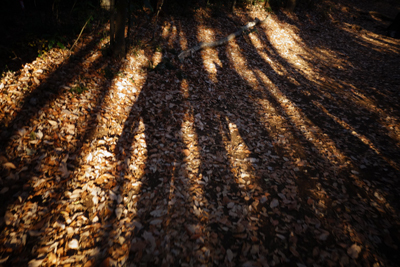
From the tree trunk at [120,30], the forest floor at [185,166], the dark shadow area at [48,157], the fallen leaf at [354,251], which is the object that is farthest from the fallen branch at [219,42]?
the fallen leaf at [354,251]

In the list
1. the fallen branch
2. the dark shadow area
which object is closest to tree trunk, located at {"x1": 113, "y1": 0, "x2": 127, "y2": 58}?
the dark shadow area

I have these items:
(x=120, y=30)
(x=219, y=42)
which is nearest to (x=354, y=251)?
(x=120, y=30)

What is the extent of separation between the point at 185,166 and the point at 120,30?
4.89 m

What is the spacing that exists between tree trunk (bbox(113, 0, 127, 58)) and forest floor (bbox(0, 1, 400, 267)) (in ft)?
1.42

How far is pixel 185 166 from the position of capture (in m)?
4.15

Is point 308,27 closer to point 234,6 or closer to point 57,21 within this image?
point 234,6

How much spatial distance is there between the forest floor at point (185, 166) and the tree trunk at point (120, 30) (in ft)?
1.42

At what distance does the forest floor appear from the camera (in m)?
2.84

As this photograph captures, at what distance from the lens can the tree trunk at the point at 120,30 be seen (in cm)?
524

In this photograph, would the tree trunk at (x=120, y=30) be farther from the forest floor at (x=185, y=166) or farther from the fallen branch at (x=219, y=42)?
the fallen branch at (x=219, y=42)

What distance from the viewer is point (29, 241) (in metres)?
2.53

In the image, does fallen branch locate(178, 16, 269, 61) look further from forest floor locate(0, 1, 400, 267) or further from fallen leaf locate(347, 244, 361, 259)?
fallen leaf locate(347, 244, 361, 259)

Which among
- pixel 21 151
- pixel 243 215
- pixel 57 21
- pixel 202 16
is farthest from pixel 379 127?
pixel 57 21

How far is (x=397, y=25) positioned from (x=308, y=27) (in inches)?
270
